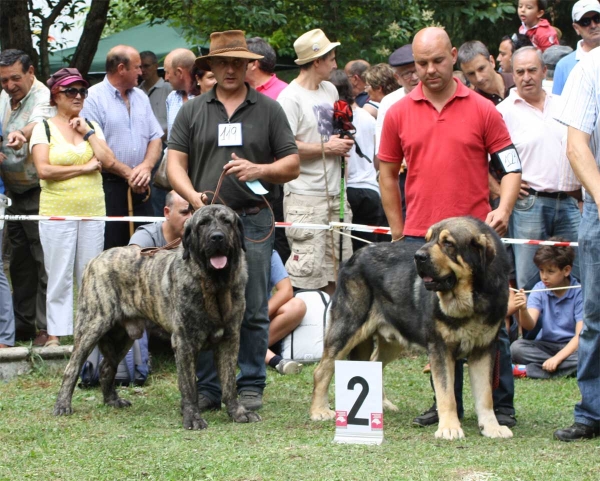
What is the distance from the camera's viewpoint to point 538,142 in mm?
8250

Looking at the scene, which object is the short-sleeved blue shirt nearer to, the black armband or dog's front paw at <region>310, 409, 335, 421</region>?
the black armband

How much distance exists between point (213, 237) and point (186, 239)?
0.93 feet

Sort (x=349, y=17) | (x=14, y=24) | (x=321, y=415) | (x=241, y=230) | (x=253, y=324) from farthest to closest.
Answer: (x=349, y=17)
(x=14, y=24)
(x=253, y=324)
(x=321, y=415)
(x=241, y=230)

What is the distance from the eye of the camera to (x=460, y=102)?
19.3 feet

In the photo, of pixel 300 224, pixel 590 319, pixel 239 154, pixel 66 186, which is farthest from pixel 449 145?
pixel 66 186

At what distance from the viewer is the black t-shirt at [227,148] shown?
6562 millimetres

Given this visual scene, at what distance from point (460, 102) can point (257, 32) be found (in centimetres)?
989

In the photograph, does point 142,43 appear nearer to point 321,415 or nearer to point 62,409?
point 62,409

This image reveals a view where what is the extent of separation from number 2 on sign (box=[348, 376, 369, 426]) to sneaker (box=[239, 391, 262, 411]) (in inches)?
56.9

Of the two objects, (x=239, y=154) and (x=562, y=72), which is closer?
(x=239, y=154)

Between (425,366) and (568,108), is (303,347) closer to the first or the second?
(425,366)

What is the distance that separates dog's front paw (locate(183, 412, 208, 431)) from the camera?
6043 mm

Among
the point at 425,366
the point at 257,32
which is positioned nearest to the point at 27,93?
the point at 425,366

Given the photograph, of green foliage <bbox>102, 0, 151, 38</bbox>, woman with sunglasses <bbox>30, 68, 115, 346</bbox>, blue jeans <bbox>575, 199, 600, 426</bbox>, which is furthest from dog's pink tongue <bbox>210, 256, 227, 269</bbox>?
green foliage <bbox>102, 0, 151, 38</bbox>
